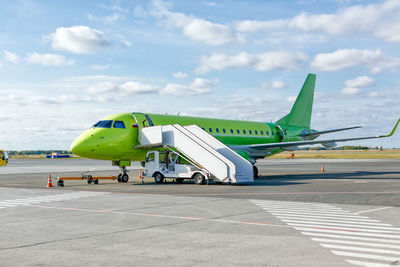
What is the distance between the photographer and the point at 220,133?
3484 centimetres

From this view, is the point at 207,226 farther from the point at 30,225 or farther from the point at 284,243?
the point at 30,225

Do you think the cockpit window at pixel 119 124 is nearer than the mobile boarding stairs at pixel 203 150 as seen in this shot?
No

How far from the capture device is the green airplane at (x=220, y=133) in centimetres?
2719

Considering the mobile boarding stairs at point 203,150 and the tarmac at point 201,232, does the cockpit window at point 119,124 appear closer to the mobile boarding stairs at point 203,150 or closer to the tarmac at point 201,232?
the mobile boarding stairs at point 203,150

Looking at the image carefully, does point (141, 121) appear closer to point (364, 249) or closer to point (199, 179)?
point (199, 179)

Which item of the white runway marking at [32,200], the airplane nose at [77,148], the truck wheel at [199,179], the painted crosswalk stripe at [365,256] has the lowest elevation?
the painted crosswalk stripe at [365,256]

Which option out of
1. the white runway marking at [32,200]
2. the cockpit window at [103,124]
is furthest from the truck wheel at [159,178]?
the white runway marking at [32,200]

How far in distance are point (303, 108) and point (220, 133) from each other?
525 inches

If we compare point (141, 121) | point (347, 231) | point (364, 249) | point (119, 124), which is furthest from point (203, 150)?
point (364, 249)

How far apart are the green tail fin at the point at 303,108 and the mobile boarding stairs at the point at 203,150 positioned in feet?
56.3

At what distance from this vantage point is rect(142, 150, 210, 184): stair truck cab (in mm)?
26617

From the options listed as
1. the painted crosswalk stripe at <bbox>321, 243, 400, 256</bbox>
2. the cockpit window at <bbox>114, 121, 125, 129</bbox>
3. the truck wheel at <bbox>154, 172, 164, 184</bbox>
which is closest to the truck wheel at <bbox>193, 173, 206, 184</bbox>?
the truck wheel at <bbox>154, 172, 164, 184</bbox>

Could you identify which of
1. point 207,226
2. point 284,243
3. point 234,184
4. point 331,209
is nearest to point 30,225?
point 207,226

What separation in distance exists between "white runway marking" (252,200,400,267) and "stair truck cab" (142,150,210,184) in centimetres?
1189
